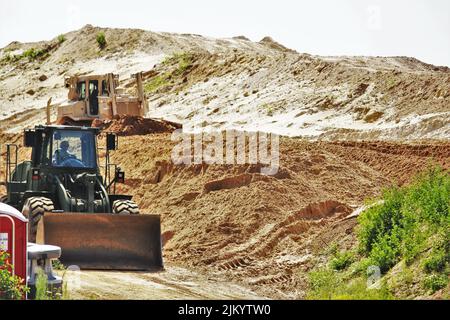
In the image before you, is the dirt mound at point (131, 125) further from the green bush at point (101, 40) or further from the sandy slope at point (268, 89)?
the green bush at point (101, 40)

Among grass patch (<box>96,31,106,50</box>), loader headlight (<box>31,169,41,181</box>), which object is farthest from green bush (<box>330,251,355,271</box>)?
grass patch (<box>96,31,106,50</box>)

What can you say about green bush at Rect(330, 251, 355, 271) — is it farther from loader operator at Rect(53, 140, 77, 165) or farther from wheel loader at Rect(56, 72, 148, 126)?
wheel loader at Rect(56, 72, 148, 126)

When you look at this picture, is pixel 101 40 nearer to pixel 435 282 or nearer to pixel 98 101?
pixel 98 101

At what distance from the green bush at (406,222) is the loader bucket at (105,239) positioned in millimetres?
3722

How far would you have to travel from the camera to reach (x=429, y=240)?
59.1ft

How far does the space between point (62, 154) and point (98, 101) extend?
64.9 feet

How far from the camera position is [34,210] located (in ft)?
65.8

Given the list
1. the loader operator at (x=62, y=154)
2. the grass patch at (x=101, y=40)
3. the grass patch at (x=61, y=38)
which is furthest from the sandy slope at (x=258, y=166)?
the grass patch at (x=61, y=38)

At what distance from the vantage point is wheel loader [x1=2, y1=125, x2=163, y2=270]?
19547 millimetres

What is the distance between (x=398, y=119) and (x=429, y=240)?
2085 centimetres

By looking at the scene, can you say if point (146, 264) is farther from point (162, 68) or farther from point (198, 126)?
point (162, 68)

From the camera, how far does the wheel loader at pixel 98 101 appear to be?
40438 mm

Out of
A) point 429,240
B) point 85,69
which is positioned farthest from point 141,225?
point 85,69

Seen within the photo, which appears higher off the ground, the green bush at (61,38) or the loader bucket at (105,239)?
the green bush at (61,38)
